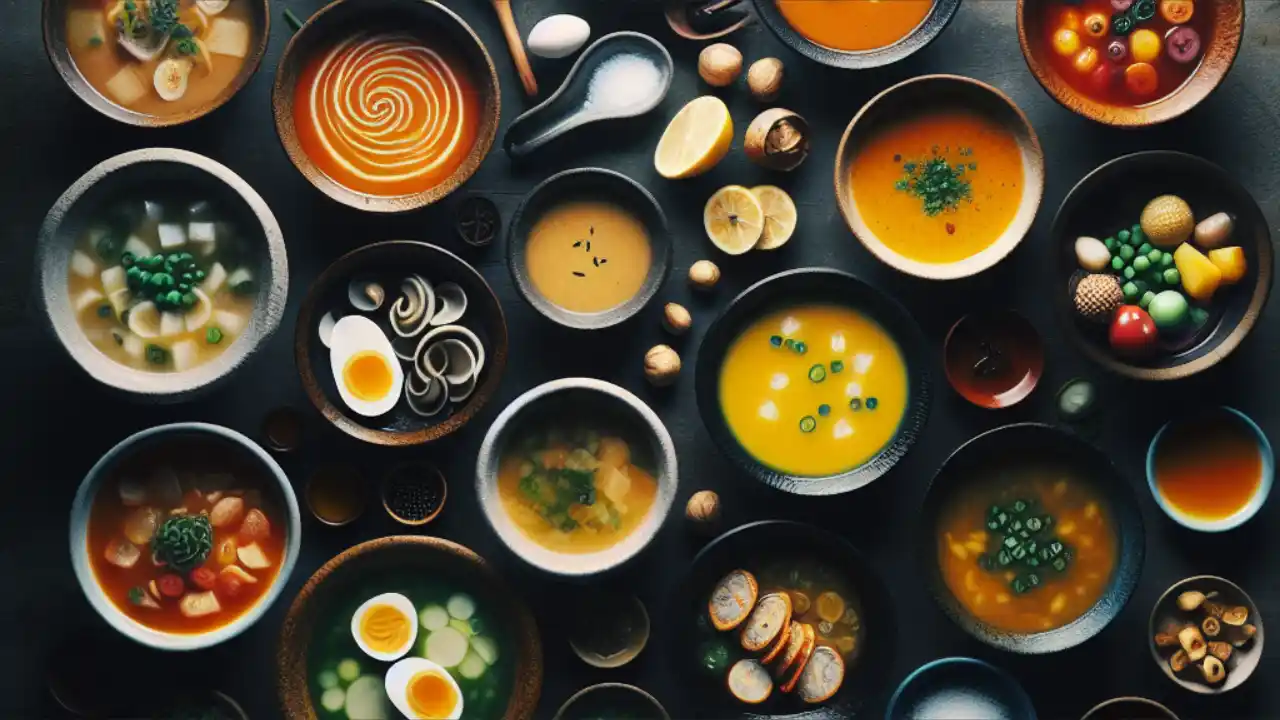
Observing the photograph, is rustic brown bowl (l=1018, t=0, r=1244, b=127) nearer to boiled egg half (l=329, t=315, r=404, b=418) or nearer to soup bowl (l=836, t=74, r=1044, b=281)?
soup bowl (l=836, t=74, r=1044, b=281)

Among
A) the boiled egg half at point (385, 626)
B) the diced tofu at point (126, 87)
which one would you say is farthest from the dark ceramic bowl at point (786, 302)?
the diced tofu at point (126, 87)

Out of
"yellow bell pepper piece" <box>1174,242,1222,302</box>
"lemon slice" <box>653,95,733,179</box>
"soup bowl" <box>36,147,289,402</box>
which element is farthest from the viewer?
"lemon slice" <box>653,95,733,179</box>

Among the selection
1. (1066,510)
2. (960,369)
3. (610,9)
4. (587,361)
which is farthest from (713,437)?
(610,9)

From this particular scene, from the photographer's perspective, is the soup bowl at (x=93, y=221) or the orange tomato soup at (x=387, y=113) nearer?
the soup bowl at (x=93, y=221)

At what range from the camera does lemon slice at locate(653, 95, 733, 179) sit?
3.58 metres

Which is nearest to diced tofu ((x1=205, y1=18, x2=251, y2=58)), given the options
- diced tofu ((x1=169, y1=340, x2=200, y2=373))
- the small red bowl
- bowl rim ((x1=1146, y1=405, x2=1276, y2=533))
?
diced tofu ((x1=169, y1=340, x2=200, y2=373))

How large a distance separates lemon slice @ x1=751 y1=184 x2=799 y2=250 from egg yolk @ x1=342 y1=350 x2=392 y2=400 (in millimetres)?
1134

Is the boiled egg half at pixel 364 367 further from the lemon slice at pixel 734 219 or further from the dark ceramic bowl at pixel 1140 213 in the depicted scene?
the dark ceramic bowl at pixel 1140 213

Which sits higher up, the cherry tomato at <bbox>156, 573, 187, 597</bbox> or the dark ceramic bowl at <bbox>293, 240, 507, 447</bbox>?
the dark ceramic bowl at <bbox>293, 240, 507, 447</bbox>

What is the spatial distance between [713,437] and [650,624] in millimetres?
587

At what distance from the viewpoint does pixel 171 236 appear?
11.6 feet

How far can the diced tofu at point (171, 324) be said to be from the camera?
3.51m

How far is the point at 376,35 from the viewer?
3.63 m

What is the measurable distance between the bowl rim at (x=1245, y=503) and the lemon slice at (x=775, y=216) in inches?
47.9
